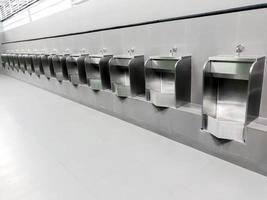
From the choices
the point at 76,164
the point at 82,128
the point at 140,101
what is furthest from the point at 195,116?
the point at 82,128

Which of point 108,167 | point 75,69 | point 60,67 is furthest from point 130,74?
point 60,67

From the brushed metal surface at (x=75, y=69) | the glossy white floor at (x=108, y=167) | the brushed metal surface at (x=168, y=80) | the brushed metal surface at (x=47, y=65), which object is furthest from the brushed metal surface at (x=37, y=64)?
the brushed metal surface at (x=168, y=80)

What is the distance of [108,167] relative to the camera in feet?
6.18

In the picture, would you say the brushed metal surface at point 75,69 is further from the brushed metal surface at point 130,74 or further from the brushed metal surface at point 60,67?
the brushed metal surface at point 130,74

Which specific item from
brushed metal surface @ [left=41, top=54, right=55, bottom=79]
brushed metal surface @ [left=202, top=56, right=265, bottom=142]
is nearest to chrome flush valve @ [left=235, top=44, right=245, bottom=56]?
brushed metal surface @ [left=202, top=56, right=265, bottom=142]

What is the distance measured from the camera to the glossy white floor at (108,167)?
1556 mm

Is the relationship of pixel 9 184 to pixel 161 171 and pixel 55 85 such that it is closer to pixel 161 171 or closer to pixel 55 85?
pixel 161 171

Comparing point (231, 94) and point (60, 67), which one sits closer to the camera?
point (231, 94)

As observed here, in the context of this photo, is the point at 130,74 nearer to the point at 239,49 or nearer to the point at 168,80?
the point at 168,80

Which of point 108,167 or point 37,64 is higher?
point 37,64

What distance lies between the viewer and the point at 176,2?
2172 mm

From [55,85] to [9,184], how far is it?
10.5 ft

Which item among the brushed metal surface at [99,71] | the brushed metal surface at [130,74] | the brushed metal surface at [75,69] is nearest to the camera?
the brushed metal surface at [130,74]

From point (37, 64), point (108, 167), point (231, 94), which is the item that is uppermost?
point (37, 64)
